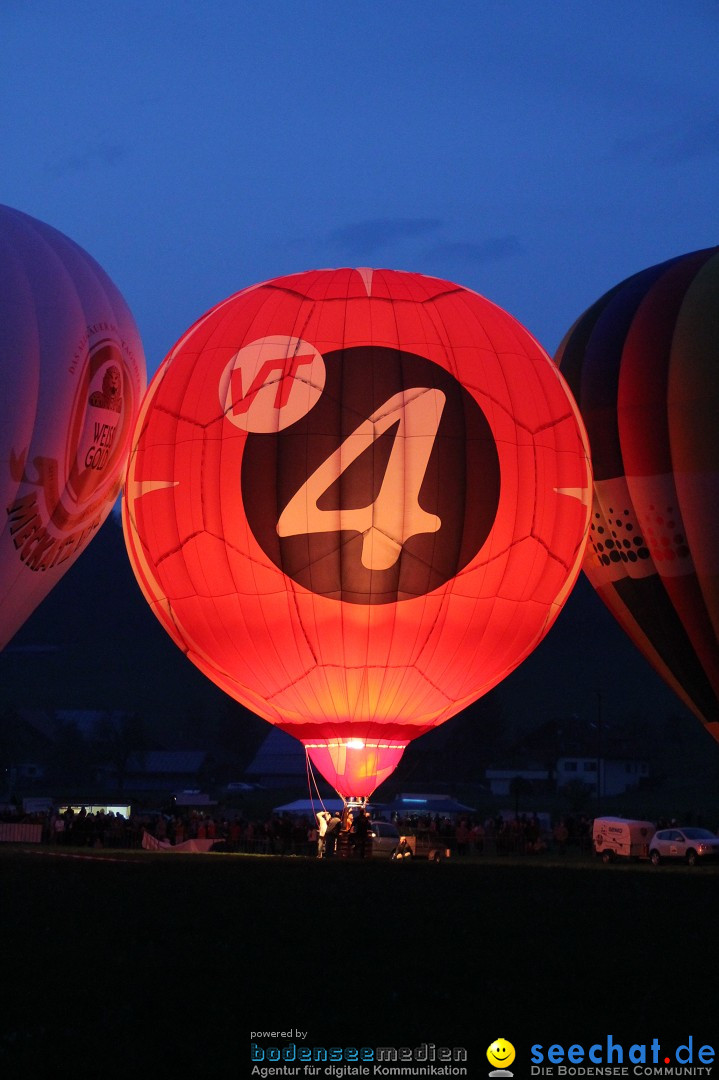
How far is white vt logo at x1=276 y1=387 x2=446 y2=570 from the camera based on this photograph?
22.2m

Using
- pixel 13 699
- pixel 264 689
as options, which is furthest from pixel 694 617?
pixel 13 699

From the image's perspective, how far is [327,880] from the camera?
18859 millimetres

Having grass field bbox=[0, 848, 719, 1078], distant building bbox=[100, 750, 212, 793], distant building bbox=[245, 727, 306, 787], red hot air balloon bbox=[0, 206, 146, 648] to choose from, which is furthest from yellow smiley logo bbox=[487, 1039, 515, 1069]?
distant building bbox=[100, 750, 212, 793]

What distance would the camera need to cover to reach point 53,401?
85.0ft

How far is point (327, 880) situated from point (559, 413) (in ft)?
29.2

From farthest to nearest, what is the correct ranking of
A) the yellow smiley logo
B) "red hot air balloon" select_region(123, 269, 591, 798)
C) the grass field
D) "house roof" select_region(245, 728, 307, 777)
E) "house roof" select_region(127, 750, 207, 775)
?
"house roof" select_region(127, 750, 207, 775) < "house roof" select_region(245, 728, 307, 777) < "red hot air balloon" select_region(123, 269, 591, 798) < the grass field < the yellow smiley logo

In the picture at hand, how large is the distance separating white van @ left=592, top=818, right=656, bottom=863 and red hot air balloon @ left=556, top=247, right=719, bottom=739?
3.39 meters

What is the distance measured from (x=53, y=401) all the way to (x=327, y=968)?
51.8 feet

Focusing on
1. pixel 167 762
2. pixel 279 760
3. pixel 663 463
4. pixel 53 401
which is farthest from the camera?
pixel 167 762

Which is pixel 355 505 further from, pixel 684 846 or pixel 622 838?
pixel 622 838

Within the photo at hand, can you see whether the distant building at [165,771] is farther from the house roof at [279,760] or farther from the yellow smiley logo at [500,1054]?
the yellow smiley logo at [500,1054]

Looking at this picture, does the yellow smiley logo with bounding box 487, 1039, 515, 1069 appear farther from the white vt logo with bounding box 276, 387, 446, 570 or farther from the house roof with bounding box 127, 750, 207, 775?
the house roof with bounding box 127, 750, 207, 775

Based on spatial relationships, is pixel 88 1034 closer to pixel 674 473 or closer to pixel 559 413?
pixel 559 413

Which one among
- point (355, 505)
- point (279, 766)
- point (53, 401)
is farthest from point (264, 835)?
point (279, 766)
